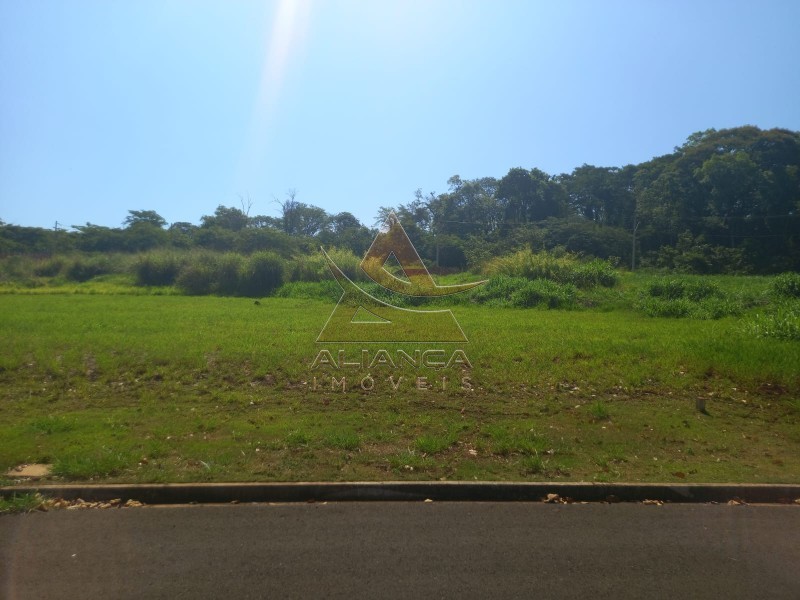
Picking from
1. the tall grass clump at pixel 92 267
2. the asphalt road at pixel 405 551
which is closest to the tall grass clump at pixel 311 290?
the tall grass clump at pixel 92 267

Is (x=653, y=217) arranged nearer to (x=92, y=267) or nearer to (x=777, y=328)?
(x=777, y=328)

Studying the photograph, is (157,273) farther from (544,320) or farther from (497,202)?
(544,320)

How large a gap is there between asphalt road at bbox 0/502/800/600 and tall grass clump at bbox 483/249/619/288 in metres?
23.3

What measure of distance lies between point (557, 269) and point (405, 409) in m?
22.1

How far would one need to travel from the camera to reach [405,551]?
4328 millimetres

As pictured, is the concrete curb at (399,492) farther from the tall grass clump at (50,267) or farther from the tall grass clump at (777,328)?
the tall grass clump at (50,267)

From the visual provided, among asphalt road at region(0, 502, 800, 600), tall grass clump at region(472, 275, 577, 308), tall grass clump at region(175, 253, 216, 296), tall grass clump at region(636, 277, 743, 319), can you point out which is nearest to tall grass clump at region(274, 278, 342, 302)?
tall grass clump at region(175, 253, 216, 296)

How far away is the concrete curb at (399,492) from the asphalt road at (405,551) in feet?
0.59

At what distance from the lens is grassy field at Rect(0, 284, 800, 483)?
6148 mm

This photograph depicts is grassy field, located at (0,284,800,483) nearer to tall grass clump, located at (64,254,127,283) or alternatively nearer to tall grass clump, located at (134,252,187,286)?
tall grass clump, located at (134,252,187,286)

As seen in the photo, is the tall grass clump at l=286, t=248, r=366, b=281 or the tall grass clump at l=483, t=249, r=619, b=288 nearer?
the tall grass clump at l=483, t=249, r=619, b=288

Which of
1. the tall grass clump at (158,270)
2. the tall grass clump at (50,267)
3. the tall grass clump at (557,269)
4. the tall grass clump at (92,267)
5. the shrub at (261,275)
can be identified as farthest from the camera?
the tall grass clump at (92,267)

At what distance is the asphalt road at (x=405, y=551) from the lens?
3.85 meters
